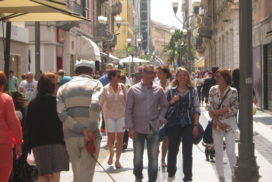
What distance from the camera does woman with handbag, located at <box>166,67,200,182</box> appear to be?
29.5 feet

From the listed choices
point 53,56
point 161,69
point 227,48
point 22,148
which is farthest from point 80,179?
point 227,48

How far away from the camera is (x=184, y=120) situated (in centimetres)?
895

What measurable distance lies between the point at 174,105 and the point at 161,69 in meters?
2.37

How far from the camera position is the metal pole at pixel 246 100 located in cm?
837

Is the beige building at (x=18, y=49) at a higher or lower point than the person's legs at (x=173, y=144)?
higher

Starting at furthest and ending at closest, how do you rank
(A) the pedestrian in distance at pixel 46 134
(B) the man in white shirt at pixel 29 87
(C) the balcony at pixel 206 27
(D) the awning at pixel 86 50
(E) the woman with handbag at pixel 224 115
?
(C) the balcony at pixel 206 27, (D) the awning at pixel 86 50, (B) the man in white shirt at pixel 29 87, (E) the woman with handbag at pixel 224 115, (A) the pedestrian in distance at pixel 46 134

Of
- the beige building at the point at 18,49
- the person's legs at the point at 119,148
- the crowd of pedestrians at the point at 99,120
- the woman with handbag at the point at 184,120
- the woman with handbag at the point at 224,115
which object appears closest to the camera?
the crowd of pedestrians at the point at 99,120

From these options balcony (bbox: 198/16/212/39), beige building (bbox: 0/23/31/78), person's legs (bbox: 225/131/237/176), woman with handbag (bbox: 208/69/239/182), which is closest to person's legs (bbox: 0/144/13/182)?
woman with handbag (bbox: 208/69/239/182)

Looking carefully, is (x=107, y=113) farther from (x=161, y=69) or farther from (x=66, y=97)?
(x=66, y=97)

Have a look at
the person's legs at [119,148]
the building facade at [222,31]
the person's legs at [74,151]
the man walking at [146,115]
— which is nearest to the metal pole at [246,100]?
the man walking at [146,115]

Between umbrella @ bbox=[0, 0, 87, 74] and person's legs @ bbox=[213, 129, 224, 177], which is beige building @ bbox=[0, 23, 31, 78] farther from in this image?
person's legs @ bbox=[213, 129, 224, 177]

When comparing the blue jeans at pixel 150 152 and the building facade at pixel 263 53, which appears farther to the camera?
the building facade at pixel 263 53

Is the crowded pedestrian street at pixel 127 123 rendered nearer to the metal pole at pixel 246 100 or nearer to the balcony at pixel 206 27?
the metal pole at pixel 246 100

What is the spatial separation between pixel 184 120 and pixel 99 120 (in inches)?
47.6
